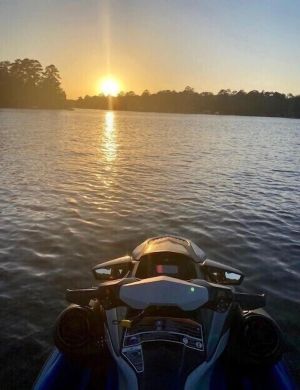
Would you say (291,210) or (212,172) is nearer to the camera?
(291,210)

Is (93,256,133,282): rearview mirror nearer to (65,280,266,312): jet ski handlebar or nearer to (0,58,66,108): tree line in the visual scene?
(65,280,266,312): jet ski handlebar

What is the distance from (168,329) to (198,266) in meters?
1.72

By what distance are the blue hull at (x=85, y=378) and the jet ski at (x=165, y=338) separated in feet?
0.04

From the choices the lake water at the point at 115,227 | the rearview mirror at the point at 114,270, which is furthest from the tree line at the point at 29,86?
the rearview mirror at the point at 114,270

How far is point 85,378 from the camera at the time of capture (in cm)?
502

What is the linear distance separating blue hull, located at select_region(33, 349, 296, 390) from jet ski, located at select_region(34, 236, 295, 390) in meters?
0.01

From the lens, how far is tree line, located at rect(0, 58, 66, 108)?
6437 inches

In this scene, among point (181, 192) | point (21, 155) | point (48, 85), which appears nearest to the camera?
point (181, 192)

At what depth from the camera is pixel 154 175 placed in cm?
2548

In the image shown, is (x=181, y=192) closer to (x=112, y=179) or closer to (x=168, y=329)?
(x=112, y=179)

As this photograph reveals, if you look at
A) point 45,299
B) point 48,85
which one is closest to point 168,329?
point 45,299

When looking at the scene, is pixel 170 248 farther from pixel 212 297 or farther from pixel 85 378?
pixel 85 378

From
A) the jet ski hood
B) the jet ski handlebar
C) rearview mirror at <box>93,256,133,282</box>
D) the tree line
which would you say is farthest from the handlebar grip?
the tree line

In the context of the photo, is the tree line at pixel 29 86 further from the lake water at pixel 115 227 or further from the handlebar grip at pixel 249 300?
the handlebar grip at pixel 249 300
